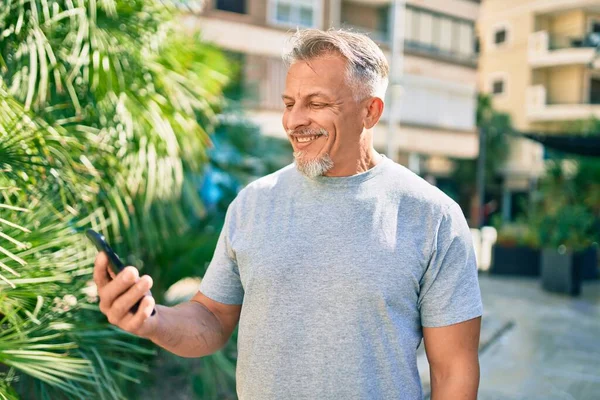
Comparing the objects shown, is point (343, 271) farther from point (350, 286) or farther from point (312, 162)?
point (312, 162)

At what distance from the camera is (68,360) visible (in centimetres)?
206


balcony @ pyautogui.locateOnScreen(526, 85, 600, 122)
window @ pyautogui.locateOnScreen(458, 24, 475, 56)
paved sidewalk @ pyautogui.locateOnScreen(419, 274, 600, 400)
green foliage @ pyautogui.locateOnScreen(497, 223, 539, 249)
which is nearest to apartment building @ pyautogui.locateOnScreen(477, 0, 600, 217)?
balcony @ pyautogui.locateOnScreen(526, 85, 600, 122)

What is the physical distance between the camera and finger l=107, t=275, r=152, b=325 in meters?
1.31

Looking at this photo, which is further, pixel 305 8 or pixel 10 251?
pixel 305 8

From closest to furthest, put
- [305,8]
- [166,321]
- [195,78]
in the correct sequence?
[166,321] → [195,78] → [305,8]

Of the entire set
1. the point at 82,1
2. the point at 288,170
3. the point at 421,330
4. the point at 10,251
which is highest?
the point at 82,1

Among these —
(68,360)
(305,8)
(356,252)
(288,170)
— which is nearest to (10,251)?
(68,360)

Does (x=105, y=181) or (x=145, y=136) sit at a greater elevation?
(x=145, y=136)

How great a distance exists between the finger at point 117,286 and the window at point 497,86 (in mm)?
34083

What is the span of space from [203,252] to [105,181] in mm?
909

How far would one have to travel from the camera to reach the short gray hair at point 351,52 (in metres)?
1.69

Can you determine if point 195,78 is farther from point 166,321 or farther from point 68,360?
point 166,321

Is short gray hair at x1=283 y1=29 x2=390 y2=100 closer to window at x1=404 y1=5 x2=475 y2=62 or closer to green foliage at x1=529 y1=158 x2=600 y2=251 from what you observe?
green foliage at x1=529 y1=158 x2=600 y2=251

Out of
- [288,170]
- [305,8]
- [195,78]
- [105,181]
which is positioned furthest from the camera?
[305,8]
